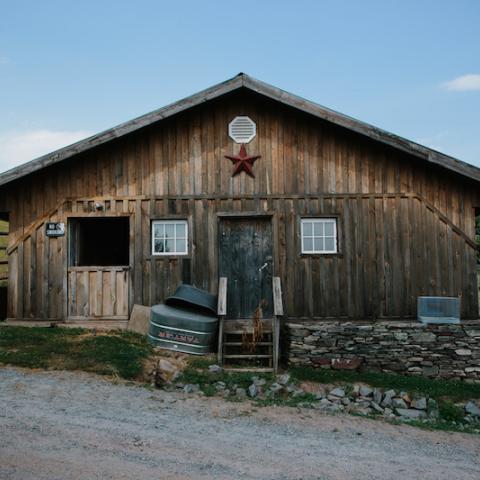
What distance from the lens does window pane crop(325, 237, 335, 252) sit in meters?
11.2

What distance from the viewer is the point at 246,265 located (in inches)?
440

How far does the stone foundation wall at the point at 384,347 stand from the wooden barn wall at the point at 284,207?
4.15ft

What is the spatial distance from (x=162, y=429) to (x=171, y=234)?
5774mm

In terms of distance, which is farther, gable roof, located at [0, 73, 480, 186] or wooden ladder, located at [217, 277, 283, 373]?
gable roof, located at [0, 73, 480, 186]

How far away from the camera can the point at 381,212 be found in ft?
36.4

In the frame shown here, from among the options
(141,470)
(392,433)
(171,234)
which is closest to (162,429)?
(141,470)

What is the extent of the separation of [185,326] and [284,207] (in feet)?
11.4

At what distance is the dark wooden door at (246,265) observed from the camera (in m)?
11.2

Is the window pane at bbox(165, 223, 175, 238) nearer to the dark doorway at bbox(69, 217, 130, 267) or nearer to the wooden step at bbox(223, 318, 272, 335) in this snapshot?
the dark doorway at bbox(69, 217, 130, 267)

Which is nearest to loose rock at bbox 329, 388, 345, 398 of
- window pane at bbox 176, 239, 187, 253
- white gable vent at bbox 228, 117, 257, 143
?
window pane at bbox 176, 239, 187, 253

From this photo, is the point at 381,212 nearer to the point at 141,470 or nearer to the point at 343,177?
the point at 343,177

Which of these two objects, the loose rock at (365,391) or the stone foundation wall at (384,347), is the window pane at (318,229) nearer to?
the stone foundation wall at (384,347)

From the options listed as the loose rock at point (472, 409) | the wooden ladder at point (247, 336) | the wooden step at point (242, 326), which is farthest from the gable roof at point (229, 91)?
the loose rock at point (472, 409)

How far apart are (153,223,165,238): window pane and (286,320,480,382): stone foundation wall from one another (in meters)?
3.82
